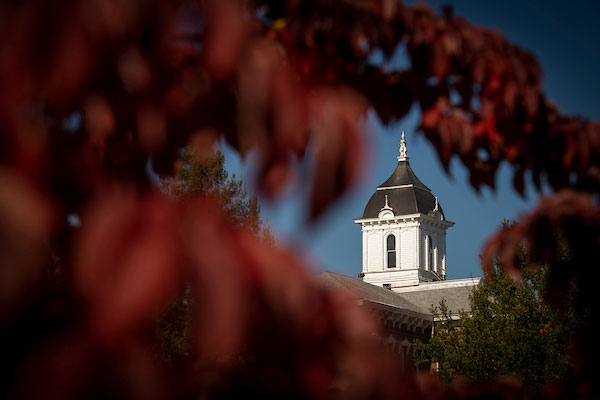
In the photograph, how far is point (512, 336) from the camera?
72.5 ft

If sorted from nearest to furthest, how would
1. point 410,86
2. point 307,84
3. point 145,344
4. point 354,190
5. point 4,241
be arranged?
point 4,241 < point 145,344 < point 354,190 < point 307,84 < point 410,86

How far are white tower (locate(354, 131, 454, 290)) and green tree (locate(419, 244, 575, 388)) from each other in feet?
127

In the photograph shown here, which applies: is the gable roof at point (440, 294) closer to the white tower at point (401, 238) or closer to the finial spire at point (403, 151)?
the white tower at point (401, 238)

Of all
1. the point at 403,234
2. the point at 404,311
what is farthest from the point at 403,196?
the point at 404,311

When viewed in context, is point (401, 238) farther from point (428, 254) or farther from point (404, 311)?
point (404, 311)

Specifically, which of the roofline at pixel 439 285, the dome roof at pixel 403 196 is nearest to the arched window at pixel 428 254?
the dome roof at pixel 403 196

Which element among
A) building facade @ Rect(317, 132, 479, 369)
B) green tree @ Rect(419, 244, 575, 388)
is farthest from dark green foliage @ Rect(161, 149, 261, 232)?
building facade @ Rect(317, 132, 479, 369)

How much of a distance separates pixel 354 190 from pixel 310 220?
0.27 feet

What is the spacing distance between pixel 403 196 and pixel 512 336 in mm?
45078

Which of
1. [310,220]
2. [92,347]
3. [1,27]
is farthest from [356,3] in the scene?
[92,347]

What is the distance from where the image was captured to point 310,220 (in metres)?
0.94

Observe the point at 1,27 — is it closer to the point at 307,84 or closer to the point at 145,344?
the point at 145,344

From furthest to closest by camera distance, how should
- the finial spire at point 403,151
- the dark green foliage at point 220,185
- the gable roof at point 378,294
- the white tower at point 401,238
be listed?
the finial spire at point 403,151 < the white tower at point 401,238 < the gable roof at point 378,294 < the dark green foliage at point 220,185

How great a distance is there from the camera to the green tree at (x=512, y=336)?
69.3 feet
